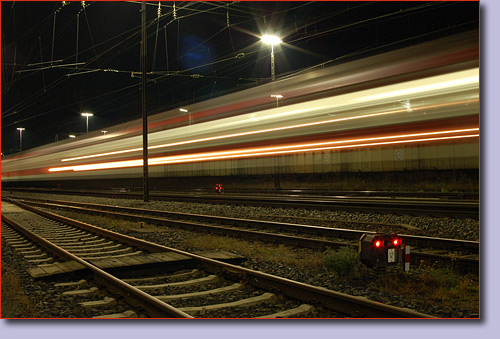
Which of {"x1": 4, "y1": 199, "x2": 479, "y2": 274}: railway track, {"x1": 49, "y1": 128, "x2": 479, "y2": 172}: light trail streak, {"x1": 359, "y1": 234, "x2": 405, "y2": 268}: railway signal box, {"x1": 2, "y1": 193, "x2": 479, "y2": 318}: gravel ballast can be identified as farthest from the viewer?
{"x1": 49, "y1": 128, "x2": 479, "y2": 172}: light trail streak

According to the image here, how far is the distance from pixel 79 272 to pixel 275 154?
13113 mm

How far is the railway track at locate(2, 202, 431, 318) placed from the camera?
452 centimetres

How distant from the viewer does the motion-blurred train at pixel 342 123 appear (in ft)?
37.2

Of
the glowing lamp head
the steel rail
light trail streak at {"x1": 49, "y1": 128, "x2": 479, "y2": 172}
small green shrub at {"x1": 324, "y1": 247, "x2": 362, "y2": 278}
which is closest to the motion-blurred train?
light trail streak at {"x1": 49, "y1": 128, "x2": 479, "y2": 172}

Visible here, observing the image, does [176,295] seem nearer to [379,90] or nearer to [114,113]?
[379,90]

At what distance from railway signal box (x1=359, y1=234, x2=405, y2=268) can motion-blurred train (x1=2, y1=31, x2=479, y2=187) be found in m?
6.26

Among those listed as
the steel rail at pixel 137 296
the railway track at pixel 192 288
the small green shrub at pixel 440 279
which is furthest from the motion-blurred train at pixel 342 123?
the steel rail at pixel 137 296

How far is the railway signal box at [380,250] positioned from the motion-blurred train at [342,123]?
6.26 metres

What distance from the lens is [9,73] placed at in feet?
70.9

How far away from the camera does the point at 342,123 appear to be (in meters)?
14.8

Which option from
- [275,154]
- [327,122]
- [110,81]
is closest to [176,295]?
[327,122]

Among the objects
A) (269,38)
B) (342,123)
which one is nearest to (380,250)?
(342,123)

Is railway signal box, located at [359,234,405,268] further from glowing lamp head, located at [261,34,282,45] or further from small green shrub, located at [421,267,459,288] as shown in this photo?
glowing lamp head, located at [261,34,282,45]

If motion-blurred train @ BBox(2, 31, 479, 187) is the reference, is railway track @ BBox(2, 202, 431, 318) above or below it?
below
